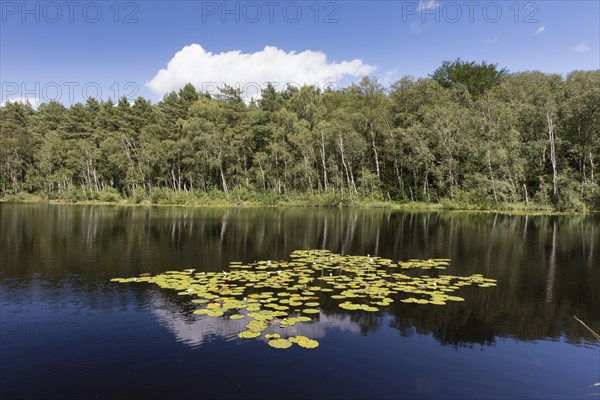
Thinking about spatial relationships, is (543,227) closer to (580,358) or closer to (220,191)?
(580,358)

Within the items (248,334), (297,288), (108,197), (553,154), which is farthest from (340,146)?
(248,334)

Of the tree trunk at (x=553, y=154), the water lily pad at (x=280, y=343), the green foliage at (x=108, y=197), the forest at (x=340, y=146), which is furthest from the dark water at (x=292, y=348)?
the green foliage at (x=108, y=197)

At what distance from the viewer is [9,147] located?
80625 millimetres

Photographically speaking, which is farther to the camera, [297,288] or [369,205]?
[369,205]

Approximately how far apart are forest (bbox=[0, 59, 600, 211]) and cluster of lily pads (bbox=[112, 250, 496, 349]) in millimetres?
42907

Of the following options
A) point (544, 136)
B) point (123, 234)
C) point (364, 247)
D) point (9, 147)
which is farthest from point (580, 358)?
point (9, 147)

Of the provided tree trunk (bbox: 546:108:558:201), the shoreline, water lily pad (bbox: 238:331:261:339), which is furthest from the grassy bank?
water lily pad (bbox: 238:331:261:339)

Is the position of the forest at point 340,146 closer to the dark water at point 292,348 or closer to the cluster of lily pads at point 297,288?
the dark water at point 292,348

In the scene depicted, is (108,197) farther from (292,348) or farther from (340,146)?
(292,348)

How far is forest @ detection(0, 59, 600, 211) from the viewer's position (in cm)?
5356

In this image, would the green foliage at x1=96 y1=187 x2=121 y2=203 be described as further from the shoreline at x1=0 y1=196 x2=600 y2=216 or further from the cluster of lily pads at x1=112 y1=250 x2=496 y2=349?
the cluster of lily pads at x1=112 y1=250 x2=496 y2=349

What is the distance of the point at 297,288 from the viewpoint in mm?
13172

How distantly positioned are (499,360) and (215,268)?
11181mm

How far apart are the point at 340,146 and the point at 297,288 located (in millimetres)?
52465
